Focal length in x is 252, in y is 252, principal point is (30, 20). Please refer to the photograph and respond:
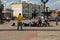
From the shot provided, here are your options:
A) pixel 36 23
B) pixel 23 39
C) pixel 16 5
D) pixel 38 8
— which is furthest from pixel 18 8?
pixel 23 39

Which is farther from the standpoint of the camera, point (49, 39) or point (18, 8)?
point (18, 8)

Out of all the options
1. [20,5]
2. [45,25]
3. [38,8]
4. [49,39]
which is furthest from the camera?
[38,8]

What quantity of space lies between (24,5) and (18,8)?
13.5 feet

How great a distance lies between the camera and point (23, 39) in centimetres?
1536

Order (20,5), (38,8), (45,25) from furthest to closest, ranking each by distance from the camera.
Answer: (38,8) < (20,5) < (45,25)

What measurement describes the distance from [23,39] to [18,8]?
133 meters

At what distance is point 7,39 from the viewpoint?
15289mm

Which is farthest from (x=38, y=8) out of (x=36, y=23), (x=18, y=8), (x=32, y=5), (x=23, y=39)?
(x=23, y=39)

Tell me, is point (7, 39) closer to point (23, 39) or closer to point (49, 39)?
point (23, 39)

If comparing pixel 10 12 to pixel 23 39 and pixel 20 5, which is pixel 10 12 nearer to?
pixel 20 5

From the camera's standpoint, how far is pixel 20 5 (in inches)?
5768

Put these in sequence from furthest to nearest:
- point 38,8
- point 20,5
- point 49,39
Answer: point 38,8 → point 20,5 → point 49,39

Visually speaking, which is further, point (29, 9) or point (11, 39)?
point (29, 9)

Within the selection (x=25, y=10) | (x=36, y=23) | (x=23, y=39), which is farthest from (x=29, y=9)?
(x=23, y=39)
